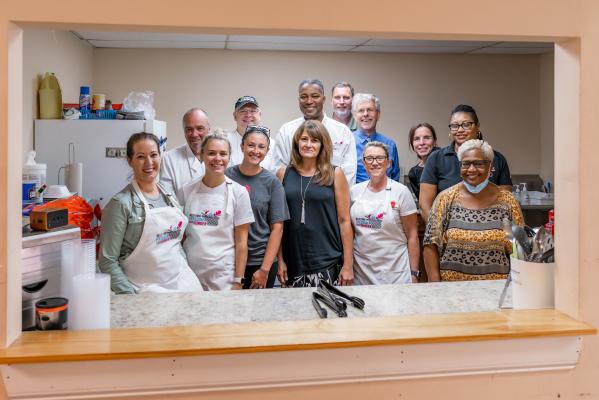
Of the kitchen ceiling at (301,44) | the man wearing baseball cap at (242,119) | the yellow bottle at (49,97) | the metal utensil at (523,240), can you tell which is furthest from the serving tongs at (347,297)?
the kitchen ceiling at (301,44)

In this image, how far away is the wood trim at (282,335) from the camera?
3.81 ft

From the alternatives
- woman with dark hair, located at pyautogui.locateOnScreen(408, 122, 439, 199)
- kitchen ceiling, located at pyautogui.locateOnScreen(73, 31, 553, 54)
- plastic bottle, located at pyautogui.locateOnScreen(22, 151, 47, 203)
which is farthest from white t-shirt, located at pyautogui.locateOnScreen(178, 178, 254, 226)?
kitchen ceiling, located at pyautogui.locateOnScreen(73, 31, 553, 54)

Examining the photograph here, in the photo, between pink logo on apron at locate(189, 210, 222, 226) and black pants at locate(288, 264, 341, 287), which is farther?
black pants at locate(288, 264, 341, 287)

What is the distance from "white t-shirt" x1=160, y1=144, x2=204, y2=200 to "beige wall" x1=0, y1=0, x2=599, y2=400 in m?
1.62

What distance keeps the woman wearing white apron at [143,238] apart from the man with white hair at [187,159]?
69cm

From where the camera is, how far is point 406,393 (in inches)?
51.6

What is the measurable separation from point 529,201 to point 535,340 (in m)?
3.58

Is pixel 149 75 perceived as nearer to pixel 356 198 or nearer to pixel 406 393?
pixel 356 198

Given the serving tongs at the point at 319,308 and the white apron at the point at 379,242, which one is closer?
the serving tongs at the point at 319,308

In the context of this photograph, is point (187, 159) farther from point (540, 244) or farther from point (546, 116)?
point (546, 116)

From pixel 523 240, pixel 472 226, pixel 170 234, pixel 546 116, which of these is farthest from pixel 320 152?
pixel 546 116

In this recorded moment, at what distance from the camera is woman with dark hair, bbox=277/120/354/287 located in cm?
263

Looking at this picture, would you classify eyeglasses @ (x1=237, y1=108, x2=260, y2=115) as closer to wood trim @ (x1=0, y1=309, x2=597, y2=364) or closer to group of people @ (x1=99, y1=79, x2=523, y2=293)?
group of people @ (x1=99, y1=79, x2=523, y2=293)

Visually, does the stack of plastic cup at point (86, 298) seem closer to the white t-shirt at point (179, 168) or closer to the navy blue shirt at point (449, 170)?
the white t-shirt at point (179, 168)
